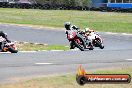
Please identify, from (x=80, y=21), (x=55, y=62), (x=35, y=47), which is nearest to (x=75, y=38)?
(x=55, y=62)

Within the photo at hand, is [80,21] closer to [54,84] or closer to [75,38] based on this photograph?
[75,38]

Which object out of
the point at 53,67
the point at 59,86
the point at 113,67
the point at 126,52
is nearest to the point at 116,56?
the point at 126,52

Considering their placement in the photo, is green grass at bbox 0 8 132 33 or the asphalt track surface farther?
green grass at bbox 0 8 132 33

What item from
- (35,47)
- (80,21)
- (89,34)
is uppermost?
(89,34)

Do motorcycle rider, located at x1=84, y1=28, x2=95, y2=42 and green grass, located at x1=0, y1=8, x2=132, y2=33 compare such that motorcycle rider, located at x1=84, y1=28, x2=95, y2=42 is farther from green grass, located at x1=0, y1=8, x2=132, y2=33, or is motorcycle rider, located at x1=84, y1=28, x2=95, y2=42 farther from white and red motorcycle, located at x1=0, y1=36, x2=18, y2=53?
green grass, located at x1=0, y1=8, x2=132, y2=33

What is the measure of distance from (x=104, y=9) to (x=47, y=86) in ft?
178

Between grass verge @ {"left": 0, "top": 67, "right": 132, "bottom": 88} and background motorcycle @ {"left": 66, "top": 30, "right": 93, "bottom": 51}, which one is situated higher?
background motorcycle @ {"left": 66, "top": 30, "right": 93, "bottom": 51}

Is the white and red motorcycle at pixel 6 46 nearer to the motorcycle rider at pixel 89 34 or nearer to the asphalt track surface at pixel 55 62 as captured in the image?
the asphalt track surface at pixel 55 62

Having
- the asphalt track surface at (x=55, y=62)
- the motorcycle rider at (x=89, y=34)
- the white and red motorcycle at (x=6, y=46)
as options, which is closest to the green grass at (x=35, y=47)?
the asphalt track surface at (x=55, y=62)

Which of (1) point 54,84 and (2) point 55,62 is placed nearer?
(1) point 54,84

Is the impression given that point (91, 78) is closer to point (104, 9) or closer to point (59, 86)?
point (59, 86)

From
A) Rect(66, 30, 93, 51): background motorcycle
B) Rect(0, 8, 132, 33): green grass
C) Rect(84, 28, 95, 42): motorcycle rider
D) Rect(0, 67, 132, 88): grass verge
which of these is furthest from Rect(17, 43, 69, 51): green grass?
Rect(0, 8, 132, 33): green grass

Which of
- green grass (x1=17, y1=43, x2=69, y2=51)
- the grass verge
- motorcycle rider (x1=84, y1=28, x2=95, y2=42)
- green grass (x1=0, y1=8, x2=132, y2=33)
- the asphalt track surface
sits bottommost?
green grass (x1=0, y1=8, x2=132, y2=33)

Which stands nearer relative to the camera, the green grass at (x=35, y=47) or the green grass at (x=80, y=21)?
the green grass at (x=35, y=47)
